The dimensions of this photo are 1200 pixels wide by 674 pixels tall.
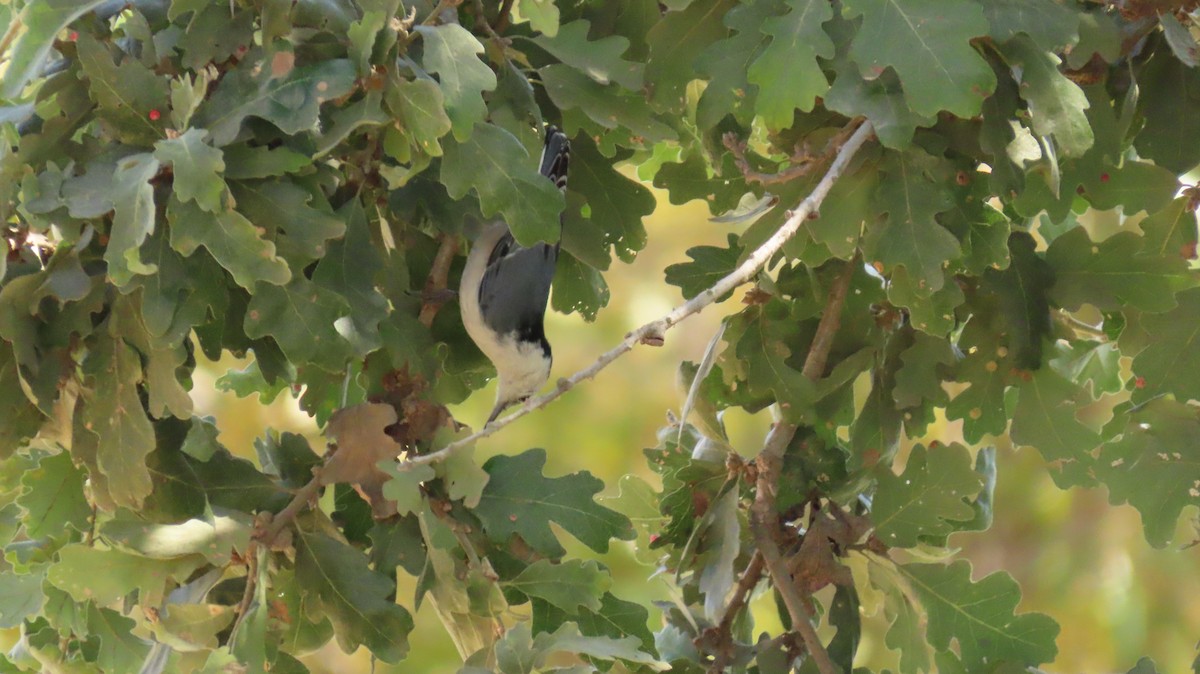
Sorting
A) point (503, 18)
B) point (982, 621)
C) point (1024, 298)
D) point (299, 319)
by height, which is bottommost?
point (982, 621)

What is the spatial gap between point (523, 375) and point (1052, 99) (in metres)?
0.77

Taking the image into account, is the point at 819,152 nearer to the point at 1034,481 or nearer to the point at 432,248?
the point at 432,248

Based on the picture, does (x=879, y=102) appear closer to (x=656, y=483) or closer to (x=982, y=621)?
(x=982, y=621)

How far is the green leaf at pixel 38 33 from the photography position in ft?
2.88

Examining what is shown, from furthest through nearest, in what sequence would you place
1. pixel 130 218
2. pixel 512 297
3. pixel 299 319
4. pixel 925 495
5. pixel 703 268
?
1. pixel 512 297
2. pixel 703 268
3. pixel 925 495
4. pixel 299 319
5. pixel 130 218

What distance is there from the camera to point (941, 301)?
106cm

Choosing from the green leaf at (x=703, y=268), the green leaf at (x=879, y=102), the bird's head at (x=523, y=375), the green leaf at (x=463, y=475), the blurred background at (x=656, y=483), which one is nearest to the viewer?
the green leaf at (x=879, y=102)

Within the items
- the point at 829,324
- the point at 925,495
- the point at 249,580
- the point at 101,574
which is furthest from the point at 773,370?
the point at 101,574

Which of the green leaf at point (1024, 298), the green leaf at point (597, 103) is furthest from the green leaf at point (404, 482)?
the green leaf at point (1024, 298)

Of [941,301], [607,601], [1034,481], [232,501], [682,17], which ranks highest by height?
[682,17]

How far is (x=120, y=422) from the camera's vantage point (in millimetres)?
958

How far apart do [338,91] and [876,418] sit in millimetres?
660

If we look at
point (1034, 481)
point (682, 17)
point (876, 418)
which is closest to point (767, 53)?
point (682, 17)

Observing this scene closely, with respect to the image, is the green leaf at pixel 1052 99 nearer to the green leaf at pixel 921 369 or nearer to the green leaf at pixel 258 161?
the green leaf at pixel 921 369
